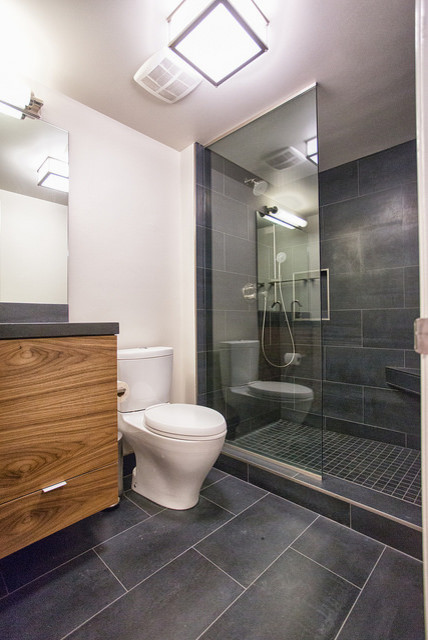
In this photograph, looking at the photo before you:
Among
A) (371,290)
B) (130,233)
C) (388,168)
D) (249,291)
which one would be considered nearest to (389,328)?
(371,290)

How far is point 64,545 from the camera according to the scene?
52.1 inches

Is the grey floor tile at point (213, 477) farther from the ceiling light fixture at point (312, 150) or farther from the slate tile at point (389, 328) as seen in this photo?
the ceiling light fixture at point (312, 150)

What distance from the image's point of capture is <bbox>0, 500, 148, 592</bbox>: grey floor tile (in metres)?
1.18

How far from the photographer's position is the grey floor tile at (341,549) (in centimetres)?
118

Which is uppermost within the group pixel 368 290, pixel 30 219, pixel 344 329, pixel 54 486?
pixel 30 219

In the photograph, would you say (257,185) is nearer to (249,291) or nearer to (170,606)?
(249,291)

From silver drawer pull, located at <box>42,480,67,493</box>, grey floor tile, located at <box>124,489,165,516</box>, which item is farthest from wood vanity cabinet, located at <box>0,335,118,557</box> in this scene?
grey floor tile, located at <box>124,489,165,516</box>

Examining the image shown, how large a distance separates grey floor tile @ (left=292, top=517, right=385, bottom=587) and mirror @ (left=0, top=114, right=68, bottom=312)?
65.6 inches

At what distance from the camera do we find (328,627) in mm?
971

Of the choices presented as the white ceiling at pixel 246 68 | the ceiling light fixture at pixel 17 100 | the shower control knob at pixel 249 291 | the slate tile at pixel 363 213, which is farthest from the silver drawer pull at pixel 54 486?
the slate tile at pixel 363 213

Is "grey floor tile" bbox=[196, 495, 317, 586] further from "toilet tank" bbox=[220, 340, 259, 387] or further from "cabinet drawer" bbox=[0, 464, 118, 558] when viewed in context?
"toilet tank" bbox=[220, 340, 259, 387]

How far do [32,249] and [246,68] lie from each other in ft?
4.66

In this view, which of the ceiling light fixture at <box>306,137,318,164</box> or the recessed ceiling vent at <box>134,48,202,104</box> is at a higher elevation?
the recessed ceiling vent at <box>134,48,202,104</box>

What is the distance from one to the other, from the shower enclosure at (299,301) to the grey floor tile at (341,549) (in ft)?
1.51
